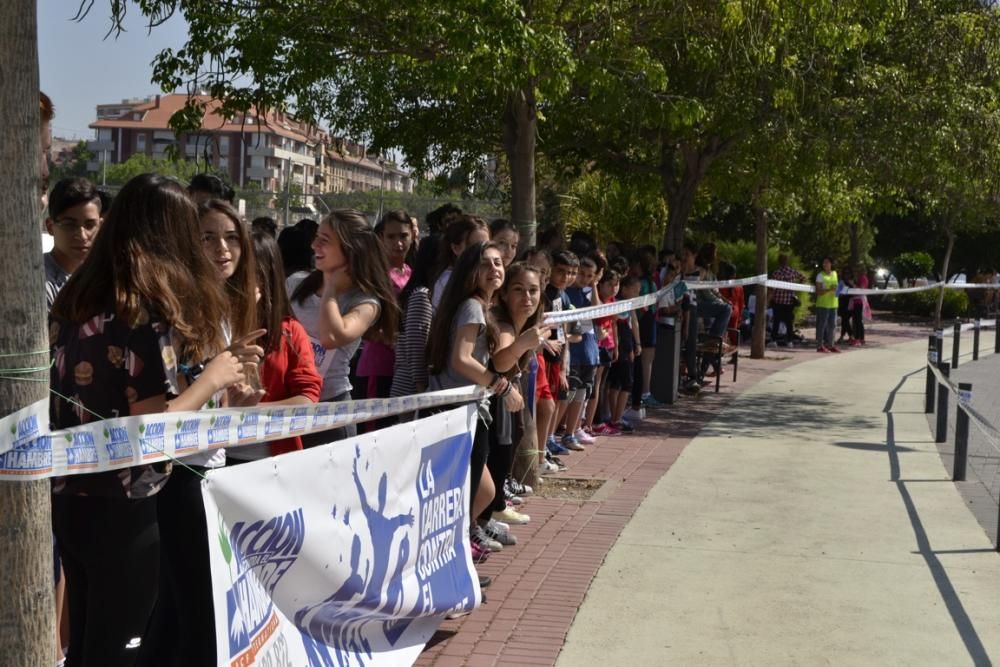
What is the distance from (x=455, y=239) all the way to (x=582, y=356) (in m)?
3.16

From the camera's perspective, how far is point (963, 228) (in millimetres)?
40688

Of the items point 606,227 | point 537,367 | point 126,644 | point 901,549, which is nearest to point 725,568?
point 901,549

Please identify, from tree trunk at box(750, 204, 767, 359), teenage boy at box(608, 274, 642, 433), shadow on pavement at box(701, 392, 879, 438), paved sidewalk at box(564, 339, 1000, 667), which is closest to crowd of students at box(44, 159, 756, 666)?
paved sidewalk at box(564, 339, 1000, 667)

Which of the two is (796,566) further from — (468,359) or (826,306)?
(826,306)

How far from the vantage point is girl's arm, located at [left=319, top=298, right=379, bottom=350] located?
17.7 ft

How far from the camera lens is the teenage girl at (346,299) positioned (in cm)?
544

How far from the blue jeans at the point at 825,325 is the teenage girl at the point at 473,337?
18.4 m

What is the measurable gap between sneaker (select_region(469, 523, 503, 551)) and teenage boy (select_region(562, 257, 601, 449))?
2.99 m

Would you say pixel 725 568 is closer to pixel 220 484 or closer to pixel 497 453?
pixel 497 453

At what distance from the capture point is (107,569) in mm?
3506

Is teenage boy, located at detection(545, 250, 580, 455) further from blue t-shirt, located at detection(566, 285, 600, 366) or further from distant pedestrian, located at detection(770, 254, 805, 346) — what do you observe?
distant pedestrian, located at detection(770, 254, 805, 346)

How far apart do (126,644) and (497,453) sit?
3397 millimetres

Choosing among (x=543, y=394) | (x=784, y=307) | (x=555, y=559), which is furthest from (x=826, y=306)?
(x=555, y=559)

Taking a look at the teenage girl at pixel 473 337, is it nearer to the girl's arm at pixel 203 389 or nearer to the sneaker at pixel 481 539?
the sneaker at pixel 481 539
